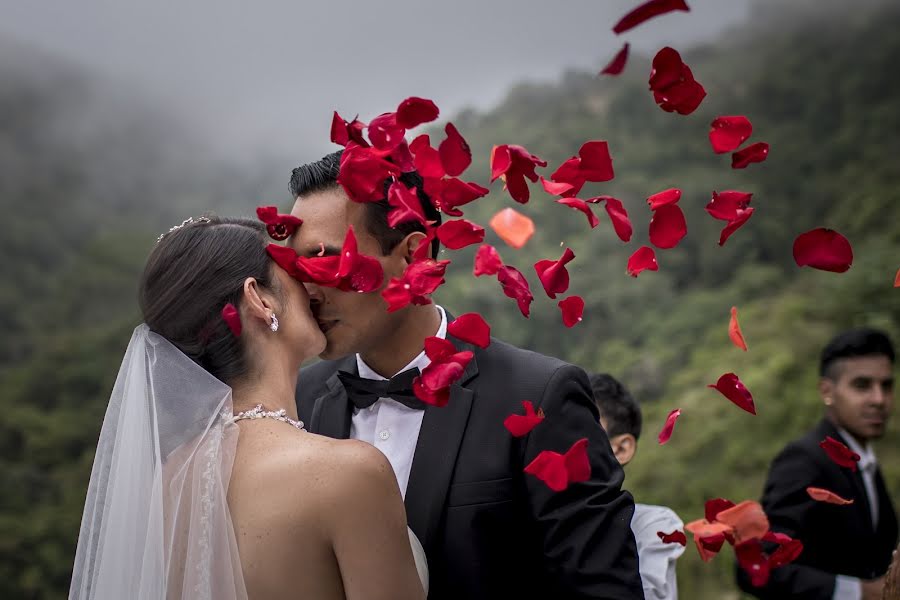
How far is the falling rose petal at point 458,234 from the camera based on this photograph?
2072 mm

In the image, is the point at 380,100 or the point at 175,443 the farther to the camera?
the point at 380,100

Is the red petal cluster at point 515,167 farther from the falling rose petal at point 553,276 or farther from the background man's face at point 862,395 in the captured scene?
the background man's face at point 862,395

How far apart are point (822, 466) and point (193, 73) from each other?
381 inches

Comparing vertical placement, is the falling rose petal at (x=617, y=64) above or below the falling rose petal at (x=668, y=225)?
above

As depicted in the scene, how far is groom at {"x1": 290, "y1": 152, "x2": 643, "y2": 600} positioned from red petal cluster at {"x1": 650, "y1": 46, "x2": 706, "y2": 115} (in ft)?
2.40

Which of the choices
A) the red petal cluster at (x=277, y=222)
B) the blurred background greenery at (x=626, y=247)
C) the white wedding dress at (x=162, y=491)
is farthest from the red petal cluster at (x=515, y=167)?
the blurred background greenery at (x=626, y=247)

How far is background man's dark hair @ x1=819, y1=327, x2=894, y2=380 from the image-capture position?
4.23 metres

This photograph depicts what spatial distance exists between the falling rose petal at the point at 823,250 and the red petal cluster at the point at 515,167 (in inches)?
26.9

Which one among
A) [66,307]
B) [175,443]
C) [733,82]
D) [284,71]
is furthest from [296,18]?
[175,443]

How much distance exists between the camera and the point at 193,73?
11.4m

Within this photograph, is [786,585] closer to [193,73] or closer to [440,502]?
[440,502]

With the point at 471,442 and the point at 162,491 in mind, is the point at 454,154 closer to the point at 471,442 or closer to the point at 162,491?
the point at 471,442

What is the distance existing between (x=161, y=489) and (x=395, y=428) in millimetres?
716

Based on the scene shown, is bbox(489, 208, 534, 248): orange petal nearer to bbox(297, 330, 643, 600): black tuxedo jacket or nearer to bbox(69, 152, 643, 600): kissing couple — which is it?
bbox(69, 152, 643, 600): kissing couple
